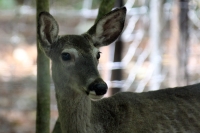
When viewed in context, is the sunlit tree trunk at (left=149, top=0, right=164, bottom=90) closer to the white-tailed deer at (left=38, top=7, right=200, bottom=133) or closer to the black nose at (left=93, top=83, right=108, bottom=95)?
the white-tailed deer at (left=38, top=7, right=200, bottom=133)

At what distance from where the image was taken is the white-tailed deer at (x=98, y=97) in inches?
164

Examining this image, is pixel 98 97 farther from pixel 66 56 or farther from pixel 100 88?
pixel 66 56

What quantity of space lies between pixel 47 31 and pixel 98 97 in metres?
0.92

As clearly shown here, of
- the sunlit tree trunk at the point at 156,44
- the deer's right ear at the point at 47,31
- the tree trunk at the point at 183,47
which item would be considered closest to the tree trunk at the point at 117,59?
the sunlit tree trunk at the point at 156,44

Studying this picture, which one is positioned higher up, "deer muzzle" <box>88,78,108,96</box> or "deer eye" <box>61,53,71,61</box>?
"deer eye" <box>61,53,71,61</box>

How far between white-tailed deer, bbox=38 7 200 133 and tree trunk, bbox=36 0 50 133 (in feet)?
0.93

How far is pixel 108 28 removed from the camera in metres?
4.70

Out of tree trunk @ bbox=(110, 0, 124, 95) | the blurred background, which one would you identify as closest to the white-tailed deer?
the blurred background

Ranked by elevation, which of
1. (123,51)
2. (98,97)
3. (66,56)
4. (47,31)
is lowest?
(123,51)

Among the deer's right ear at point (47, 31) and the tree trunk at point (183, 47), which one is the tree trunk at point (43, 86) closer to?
the deer's right ear at point (47, 31)

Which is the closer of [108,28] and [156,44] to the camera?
[108,28]

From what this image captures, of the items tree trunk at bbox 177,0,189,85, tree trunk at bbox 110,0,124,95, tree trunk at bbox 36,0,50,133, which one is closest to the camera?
tree trunk at bbox 36,0,50,133

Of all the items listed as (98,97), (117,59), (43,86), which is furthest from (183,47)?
(98,97)

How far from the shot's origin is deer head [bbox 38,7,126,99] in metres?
4.02
